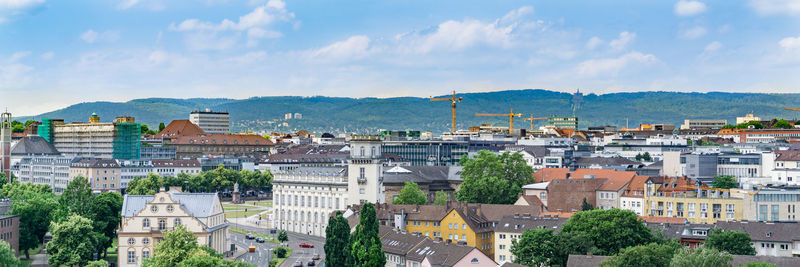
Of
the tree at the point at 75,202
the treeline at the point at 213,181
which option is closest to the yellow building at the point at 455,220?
the tree at the point at 75,202

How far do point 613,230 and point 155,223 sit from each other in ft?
131

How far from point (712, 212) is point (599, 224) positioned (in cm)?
2259

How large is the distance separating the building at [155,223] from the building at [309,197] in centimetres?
2914

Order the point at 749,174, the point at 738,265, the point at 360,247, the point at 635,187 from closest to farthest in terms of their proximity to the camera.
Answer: the point at 738,265 < the point at 360,247 < the point at 635,187 < the point at 749,174

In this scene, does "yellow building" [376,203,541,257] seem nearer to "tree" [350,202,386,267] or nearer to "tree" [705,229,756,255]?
"tree" [350,202,386,267]

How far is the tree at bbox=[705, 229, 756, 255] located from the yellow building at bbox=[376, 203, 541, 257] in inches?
882

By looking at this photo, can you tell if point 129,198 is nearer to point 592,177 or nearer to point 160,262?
point 160,262

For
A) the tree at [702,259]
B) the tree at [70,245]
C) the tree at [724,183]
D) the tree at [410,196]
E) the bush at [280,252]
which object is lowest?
the bush at [280,252]

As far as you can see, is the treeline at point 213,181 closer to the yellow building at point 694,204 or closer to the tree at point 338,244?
the yellow building at point 694,204

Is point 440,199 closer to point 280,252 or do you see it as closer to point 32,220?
point 280,252

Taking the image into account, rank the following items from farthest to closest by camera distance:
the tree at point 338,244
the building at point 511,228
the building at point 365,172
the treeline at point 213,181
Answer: the treeline at point 213,181 < the building at point 365,172 < the building at point 511,228 < the tree at point 338,244

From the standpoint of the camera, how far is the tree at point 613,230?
294 ft

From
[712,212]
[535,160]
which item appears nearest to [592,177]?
[712,212]

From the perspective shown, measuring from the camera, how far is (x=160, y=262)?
81562 millimetres
